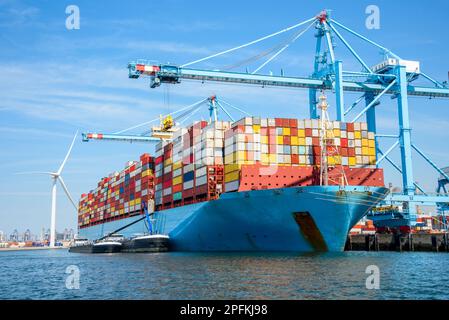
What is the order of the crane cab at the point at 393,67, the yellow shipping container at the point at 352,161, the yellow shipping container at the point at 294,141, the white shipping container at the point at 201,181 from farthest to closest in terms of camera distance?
the crane cab at the point at 393,67 → the white shipping container at the point at 201,181 → the yellow shipping container at the point at 352,161 → the yellow shipping container at the point at 294,141

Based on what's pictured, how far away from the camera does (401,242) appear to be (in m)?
62.0

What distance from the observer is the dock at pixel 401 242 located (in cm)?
5884

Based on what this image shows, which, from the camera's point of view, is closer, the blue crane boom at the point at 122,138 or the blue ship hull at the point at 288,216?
the blue ship hull at the point at 288,216

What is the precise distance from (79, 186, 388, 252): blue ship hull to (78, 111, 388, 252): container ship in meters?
0.10

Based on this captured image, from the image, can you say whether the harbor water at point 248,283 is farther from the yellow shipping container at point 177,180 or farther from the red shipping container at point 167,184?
the red shipping container at point 167,184

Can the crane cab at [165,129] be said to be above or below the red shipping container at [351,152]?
above

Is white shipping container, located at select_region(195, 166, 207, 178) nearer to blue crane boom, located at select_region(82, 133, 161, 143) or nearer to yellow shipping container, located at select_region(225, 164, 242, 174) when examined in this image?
yellow shipping container, located at select_region(225, 164, 242, 174)

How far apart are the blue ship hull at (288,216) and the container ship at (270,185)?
0.10 meters

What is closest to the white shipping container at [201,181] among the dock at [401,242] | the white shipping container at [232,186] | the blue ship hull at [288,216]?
the blue ship hull at [288,216]

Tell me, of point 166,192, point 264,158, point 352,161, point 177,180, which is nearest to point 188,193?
point 177,180

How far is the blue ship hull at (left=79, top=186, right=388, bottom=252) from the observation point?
1761 inches

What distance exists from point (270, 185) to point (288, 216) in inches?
196

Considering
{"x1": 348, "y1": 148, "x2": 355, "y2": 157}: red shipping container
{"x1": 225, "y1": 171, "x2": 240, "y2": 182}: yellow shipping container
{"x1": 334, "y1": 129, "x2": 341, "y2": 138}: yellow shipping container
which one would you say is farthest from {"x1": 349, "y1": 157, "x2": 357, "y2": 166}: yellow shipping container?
{"x1": 225, "y1": 171, "x2": 240, "y2": 182}: yellow shipping container

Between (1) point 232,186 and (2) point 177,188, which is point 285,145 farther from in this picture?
(2) point 177,188
